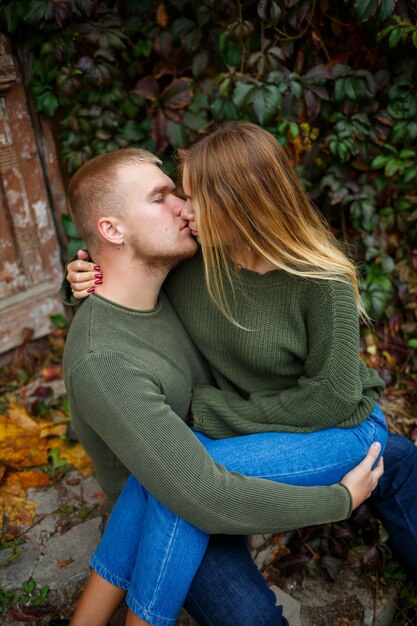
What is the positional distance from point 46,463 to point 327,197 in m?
1.70

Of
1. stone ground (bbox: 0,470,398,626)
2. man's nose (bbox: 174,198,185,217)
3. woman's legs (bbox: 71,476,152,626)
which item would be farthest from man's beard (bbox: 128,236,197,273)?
stone ground (bbox: 0,470,398,626)

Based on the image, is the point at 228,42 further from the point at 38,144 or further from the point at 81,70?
the point at 38,144

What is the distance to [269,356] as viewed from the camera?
5.58 ft

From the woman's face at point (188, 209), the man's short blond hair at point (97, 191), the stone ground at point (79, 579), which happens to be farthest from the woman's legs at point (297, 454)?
the man's short blond hair at point (97, 191)

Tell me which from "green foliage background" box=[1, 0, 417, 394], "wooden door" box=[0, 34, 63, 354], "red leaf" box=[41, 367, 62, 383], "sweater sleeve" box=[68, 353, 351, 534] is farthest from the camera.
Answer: "red leaf" box=[41, 367, 62, 383]

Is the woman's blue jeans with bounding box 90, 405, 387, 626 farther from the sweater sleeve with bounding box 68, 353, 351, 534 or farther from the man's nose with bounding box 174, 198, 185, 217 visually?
the man's nose with bounding box 174, 198, 185, 217

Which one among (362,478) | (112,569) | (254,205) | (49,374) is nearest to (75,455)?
(49,374)

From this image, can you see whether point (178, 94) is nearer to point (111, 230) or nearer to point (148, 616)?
point (111, 230)

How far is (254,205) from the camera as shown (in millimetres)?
1548

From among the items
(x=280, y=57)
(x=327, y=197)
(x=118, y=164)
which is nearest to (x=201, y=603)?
(x=118, y=164)

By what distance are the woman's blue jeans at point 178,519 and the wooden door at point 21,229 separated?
1431 millimetres

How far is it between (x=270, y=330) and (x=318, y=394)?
0.79 feet

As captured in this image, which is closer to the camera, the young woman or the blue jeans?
the young woman

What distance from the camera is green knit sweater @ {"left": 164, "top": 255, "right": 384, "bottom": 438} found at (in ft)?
5.15
